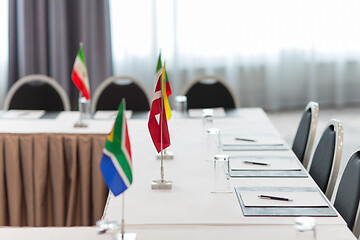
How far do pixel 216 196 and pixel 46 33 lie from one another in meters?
4.47

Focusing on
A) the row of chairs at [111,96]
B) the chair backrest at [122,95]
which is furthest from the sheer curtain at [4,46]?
the chair backrest at [122,95]

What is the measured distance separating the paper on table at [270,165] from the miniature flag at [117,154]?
3.77 ft

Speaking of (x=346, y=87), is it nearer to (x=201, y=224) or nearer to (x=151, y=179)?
(x=151, y=179)

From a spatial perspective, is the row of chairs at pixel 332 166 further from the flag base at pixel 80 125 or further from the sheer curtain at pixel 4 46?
the sheer curtain at pixel 4 46

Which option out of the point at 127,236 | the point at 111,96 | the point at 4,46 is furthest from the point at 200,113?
the point at 4,46

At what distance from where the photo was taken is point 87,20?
6832 mm

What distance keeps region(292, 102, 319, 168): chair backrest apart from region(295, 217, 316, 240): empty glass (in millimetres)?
1776

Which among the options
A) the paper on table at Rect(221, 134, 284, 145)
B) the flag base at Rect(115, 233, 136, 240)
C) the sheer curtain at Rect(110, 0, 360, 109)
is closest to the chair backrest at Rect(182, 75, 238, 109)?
the paper on table at Rect(221, 134, 284, 145)

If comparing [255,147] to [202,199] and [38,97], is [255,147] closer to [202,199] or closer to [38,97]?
[202,199]

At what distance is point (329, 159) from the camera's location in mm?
3234

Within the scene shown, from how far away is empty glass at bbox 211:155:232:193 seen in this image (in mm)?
2779

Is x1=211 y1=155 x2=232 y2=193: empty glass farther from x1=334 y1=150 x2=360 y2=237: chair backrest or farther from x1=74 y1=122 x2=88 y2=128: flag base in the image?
x1=74 y1=122 x2=88 y2=128: flag base

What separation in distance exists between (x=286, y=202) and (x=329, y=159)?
2.16 feet

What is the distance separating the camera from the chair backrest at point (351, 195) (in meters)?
2.65
